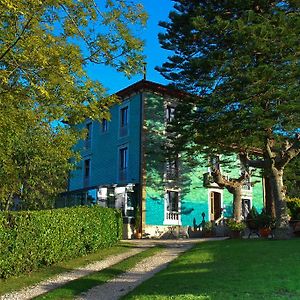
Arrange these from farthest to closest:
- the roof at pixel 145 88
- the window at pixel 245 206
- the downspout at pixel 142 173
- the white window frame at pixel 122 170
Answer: the window at pixel 245 206
the white window frame at pixel 122 170
the roof at pixel 145 88
the downspout at pixel 142 173

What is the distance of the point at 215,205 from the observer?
104 feet

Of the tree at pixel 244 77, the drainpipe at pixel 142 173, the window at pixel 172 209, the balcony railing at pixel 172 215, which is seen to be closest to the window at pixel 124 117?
the drainpipe at pixel 142 173

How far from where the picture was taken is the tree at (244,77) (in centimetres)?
1838

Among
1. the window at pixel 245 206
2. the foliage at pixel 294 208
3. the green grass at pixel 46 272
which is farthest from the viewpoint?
the window at pixel 245 206

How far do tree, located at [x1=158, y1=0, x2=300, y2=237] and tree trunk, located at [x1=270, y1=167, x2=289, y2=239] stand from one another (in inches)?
1.8

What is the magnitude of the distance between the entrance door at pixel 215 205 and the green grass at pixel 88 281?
1788cm

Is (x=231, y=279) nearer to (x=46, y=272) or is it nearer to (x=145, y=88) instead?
(x=46, y=272)

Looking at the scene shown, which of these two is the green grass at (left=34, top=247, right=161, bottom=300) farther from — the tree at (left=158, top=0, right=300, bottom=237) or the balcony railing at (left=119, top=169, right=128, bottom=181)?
the balcony railing at (left=119, top=169, right=128, bottom=181)

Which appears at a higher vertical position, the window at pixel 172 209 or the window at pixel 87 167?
the window at pixel 87 167

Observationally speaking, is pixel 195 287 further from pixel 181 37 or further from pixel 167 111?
pixel 167 111

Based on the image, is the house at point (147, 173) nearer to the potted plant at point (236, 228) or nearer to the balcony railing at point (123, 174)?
the balcony railing at point (123, 174)

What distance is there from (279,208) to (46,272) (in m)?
11.7

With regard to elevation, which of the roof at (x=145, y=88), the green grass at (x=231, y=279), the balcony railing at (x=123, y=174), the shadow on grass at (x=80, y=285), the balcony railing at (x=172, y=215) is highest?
the roof at (x=145, y=88)

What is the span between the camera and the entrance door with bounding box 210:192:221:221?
31156mm
